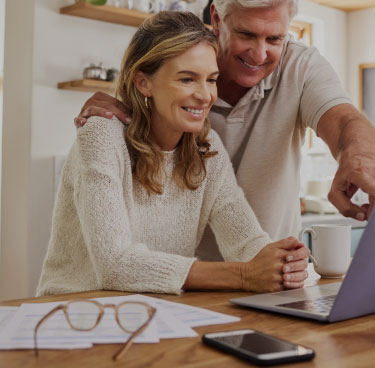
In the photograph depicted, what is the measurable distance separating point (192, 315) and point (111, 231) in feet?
1.31

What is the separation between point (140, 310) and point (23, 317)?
20 centimetres

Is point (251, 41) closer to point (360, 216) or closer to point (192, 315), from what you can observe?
point (360, 216)

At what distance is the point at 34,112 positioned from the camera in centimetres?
317

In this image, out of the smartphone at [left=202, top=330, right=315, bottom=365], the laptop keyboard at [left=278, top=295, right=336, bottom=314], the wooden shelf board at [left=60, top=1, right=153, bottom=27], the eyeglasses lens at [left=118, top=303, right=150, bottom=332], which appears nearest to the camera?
the smartphone at [left=202, top=330, right=315, bottom=365]

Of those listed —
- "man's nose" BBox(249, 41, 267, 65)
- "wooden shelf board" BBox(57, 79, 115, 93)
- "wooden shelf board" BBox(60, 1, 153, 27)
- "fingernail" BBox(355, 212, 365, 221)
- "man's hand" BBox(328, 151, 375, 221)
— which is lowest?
"fingernail" BBox(355, 212, 365, 221)

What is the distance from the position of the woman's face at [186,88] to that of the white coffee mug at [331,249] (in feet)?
1.50

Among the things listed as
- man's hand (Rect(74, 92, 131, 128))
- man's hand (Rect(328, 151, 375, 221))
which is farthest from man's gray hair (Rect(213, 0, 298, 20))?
man's hand (Rect(328, 151, 375, 221))

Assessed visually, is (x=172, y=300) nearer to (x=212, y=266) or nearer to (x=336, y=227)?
(x=212, y=266)

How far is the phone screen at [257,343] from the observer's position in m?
0.79

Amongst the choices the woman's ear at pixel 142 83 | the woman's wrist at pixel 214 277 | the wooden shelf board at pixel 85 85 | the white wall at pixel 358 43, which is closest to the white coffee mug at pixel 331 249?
the woman's wrist at pixel 214 277

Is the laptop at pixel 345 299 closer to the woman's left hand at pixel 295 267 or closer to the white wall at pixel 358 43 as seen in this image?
the woman's left hand at pixel 295 267

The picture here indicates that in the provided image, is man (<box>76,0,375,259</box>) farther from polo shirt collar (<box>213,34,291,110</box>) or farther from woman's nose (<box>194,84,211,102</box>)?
woman's nose (<box>194,84,211,102</box>)

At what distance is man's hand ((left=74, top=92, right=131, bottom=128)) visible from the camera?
1594mm

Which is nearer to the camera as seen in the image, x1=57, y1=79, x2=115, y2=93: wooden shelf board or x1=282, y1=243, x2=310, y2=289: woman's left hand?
x1=282, y1=243, x2=310, y2=289: woman's left hand
